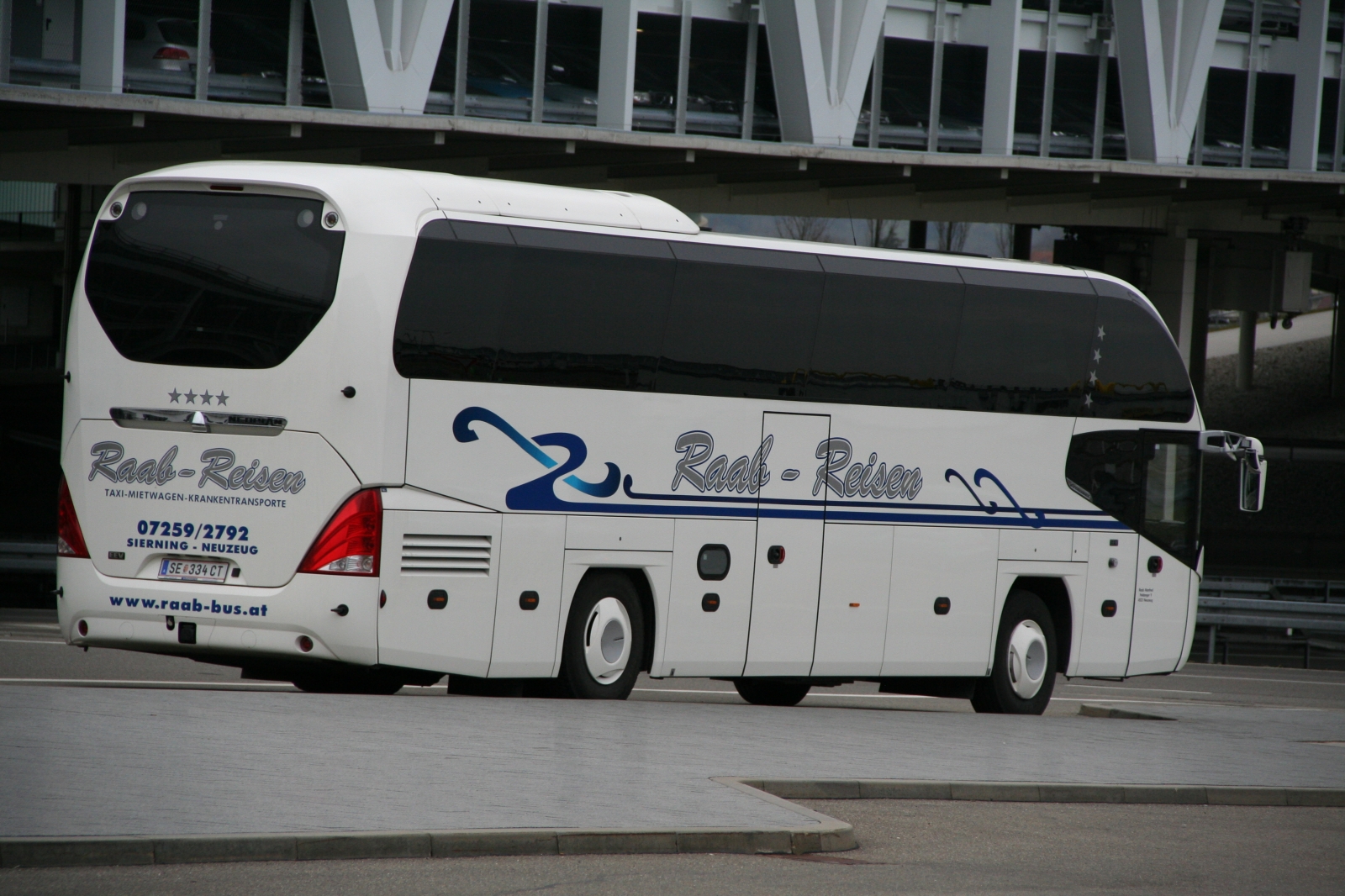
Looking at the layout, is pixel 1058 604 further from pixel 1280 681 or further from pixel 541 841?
pixel 1280 681

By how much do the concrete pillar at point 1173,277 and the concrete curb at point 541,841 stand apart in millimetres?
27789

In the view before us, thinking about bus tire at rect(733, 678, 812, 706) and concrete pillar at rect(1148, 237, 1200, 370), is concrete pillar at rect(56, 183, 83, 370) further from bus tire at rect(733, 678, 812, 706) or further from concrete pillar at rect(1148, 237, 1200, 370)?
concrete pillar at rect(1148, 237, 1200, 370)

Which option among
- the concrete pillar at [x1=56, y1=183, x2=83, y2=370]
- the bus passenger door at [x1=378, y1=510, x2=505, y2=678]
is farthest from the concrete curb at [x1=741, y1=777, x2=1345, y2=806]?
the concrete pillar at [x1=56, y1=183, x2=83, y2=370]

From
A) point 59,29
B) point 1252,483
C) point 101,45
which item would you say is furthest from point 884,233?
point 1252,483

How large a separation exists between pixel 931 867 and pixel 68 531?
648 cm

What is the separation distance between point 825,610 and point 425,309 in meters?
4.28

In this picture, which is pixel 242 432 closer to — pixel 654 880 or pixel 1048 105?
pixel 654 880

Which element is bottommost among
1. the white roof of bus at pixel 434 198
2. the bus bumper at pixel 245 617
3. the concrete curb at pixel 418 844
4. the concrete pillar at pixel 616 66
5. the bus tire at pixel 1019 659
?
the bus tire at pixel 1019 659

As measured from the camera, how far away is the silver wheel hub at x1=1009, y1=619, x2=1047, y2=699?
15102 millimetres

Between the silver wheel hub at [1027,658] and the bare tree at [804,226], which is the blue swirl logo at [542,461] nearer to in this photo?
the silver wheel hub at [1027,658]

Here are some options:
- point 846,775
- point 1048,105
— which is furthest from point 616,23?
→ point 846,775

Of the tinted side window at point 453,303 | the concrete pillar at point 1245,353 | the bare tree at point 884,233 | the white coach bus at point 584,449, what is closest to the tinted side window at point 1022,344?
the white coach bus at point 584,449

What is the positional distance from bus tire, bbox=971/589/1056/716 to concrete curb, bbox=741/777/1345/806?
4.13 metres

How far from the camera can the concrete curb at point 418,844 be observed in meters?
6.49
